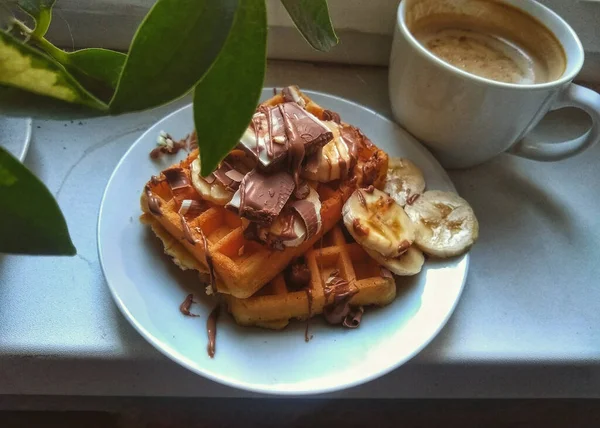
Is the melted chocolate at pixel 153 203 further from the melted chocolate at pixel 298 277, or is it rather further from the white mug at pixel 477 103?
the white mug at pixel 477 103

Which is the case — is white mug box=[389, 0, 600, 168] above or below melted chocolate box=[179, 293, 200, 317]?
above

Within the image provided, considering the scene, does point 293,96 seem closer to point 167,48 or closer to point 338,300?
point 338,300

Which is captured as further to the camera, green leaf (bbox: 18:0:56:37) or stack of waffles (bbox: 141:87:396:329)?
stack of waffles (bbox: 141:87:396:329)

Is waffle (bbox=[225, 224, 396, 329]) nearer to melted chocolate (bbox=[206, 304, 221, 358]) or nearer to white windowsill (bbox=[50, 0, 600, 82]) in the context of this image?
melted chocolate (bbox=[206, 304, 221, 358])

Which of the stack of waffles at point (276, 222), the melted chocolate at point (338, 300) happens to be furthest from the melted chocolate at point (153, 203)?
the melted chocolate at point (338, 300)

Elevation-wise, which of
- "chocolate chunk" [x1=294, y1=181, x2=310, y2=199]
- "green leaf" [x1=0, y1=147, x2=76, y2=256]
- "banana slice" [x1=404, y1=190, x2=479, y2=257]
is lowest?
"banana slice" [x1=404, y1=190, x2=479, y2=257]

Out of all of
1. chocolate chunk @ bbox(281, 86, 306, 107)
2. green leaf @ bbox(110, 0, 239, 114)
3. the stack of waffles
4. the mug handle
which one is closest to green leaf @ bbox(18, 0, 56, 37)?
green leaf @ bbox(110, 0, 239, 114)

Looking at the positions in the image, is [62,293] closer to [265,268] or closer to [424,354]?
[265,268]

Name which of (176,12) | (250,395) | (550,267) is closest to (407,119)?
(550,267)
